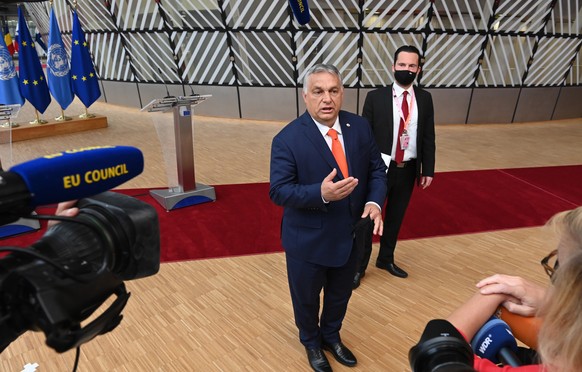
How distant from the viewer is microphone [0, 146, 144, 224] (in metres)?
0.63

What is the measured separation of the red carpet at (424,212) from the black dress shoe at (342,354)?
1.33 meters

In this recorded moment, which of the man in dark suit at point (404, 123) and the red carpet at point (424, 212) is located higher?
the man in dark suit at point (404, 123)

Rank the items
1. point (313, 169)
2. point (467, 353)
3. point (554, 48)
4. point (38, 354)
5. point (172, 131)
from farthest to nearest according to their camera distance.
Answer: point (554, 48) → point (172, 131) → point (38, 354) → point (313, 169) → point (467, 353)

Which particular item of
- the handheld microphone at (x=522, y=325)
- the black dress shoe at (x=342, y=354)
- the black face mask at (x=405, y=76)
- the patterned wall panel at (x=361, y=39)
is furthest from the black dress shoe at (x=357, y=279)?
the patterned wall panel at (x=361, y=39)

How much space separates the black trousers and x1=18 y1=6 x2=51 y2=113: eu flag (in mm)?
7461

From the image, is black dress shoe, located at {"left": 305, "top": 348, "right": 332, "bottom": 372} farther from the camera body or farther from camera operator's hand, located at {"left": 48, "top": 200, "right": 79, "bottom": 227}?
camera operator's hand, located at {"left": 48, "top": 200, "right": 79, "bottom": 227}

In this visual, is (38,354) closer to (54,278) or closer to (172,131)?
(54,278)

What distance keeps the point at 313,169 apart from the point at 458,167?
4581 millimetres

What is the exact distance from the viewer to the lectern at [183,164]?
13.5 ft

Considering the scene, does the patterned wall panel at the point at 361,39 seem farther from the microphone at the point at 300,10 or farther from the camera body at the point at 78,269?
the camera body at the point at 78,269

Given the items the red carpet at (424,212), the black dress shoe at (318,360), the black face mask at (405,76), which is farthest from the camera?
the red carpet at (424,212)

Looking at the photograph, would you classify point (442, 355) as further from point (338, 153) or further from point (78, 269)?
point (338, 153)

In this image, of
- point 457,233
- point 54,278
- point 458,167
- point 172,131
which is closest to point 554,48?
point 458,167

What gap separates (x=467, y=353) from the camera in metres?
0.75
